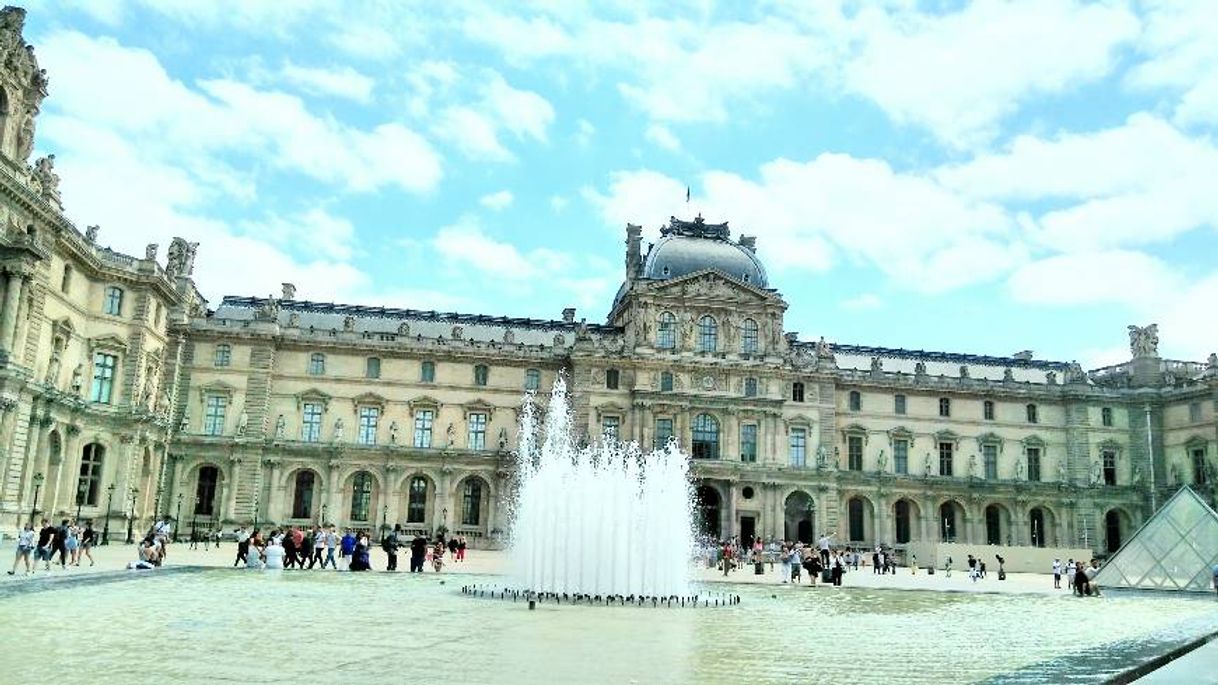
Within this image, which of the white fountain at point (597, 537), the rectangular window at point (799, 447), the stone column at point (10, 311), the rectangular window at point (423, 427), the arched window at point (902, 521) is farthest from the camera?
the arched window at point (902, 521)

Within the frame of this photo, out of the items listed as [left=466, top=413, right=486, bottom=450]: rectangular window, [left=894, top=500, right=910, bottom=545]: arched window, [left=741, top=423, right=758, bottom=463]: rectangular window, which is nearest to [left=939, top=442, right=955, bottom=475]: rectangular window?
[left=894, top=500, right=910, bottom=545]: arched window

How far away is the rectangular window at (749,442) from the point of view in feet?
212

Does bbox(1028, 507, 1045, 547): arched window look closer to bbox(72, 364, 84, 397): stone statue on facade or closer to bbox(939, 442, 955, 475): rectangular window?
bbox(939, 442, 955, 475): rectangular window

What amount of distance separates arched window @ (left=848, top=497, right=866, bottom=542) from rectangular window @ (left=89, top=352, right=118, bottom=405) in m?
48.4

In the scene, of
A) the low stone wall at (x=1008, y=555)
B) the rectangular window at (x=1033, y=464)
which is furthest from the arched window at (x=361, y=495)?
the rectangular window at (x=1033, y=464)

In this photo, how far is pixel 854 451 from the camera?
226 ft

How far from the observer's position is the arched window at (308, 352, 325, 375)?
63.0 metres

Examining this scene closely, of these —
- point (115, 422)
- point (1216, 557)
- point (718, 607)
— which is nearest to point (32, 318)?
point (115, 422)

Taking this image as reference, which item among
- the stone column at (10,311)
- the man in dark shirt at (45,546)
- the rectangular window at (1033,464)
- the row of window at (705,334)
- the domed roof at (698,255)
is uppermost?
the domed roof at (698,255)

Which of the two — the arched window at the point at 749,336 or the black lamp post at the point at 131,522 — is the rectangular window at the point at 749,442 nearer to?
the arched window at the point at 749,336

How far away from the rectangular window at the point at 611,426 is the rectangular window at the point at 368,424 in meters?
15.0

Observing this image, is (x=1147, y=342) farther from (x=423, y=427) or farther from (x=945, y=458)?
(x=423, y=427)

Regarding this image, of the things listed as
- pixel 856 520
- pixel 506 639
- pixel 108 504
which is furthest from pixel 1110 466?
pixel 506 639

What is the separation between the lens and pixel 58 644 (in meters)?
12.1
